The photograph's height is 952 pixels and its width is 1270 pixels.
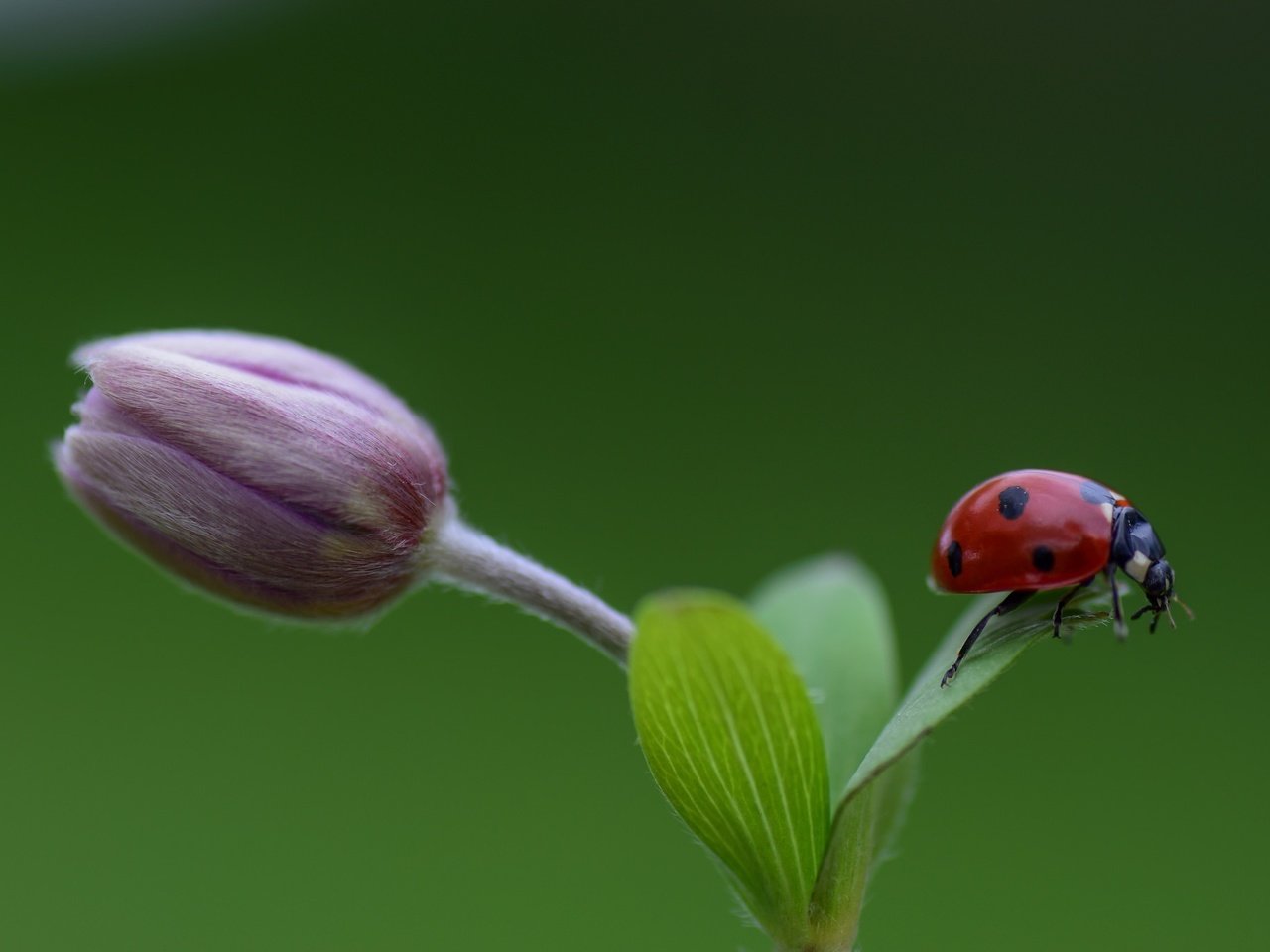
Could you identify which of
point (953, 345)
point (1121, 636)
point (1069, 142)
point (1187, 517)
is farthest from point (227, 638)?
point (1069, 142)

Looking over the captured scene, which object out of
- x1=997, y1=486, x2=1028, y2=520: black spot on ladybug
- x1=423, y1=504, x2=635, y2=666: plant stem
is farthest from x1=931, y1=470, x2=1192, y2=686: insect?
x1=423, y1=504, x2=635, y2=666: plant stem

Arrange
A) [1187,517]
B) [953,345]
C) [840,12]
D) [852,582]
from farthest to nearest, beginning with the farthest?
[840,12]
[953,345]
[1187,517]
[852,582]

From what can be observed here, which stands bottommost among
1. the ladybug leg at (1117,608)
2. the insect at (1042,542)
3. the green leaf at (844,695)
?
the green leaf at (844,695)

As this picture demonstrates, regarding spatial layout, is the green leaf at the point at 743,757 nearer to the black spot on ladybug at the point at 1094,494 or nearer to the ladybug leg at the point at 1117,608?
the ladybug leg at the point at 1117,608

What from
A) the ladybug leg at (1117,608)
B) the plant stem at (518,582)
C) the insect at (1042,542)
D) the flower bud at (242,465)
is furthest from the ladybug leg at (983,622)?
the flower bud at (242,465)

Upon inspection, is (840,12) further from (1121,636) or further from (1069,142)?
(1121,636)

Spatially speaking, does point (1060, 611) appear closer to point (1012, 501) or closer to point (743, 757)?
point (1012, 501)

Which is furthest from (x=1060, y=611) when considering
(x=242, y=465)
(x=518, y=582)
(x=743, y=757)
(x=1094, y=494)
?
(x=242, y=465)
